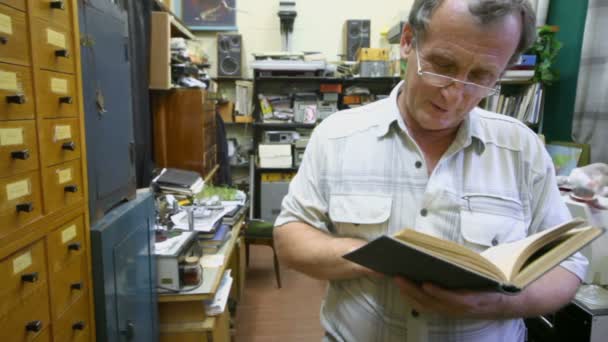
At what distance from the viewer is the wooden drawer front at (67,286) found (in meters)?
Result: 0.93

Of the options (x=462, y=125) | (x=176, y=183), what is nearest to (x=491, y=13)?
(x=462, y=125)

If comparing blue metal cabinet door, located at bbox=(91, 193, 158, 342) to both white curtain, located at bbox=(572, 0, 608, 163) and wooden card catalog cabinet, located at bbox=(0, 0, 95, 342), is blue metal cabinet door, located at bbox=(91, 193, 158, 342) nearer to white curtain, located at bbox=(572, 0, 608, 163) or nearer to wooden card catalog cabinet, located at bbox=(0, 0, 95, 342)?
wooden card catalog cabinet, located at bbox=(0, 0, 95, 342)

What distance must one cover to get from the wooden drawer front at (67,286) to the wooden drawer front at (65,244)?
14 mm

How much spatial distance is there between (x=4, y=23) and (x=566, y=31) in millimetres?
3442

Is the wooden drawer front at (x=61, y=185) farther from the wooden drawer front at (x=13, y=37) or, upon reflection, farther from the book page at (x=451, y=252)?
the book page at (x=451, y=252)

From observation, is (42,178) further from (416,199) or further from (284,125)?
(284,125)

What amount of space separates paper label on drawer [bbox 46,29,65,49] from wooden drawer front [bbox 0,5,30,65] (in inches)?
3.2

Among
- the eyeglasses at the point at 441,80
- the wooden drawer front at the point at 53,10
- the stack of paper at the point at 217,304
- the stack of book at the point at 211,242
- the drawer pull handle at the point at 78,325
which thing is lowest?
the stack of paper at the point at 217,304

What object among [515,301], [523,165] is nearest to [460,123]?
[523,165]

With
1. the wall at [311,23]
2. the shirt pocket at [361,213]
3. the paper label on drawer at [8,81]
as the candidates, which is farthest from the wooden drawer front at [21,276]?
the wall at [311,23]

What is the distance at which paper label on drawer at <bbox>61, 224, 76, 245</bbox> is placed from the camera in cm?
96

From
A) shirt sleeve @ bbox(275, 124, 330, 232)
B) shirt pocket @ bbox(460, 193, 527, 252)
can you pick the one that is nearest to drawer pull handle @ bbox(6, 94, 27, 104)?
shirt sleeve @ bbox(275, 124, 330, 232)

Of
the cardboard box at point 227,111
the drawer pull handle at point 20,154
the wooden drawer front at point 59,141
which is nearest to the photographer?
the drawer pull handle at point 20,154

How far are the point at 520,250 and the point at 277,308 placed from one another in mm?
2389
